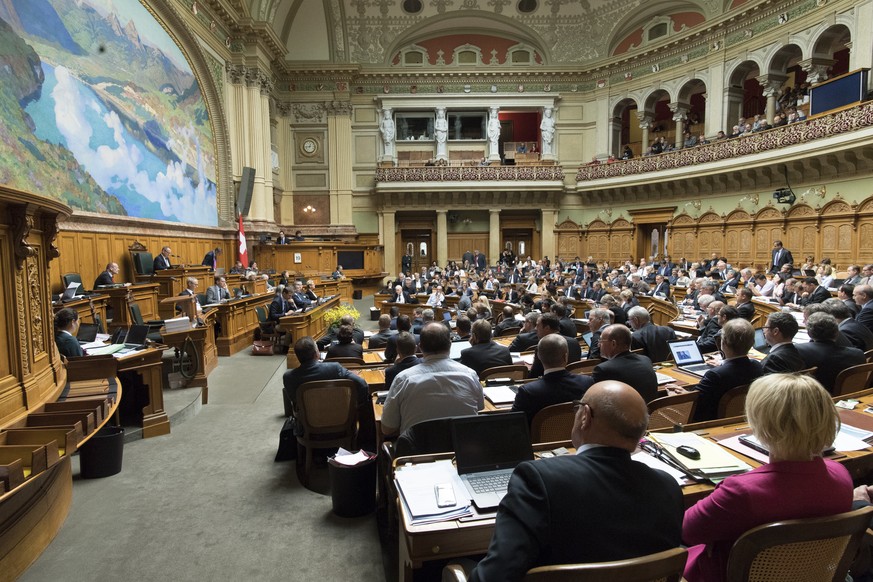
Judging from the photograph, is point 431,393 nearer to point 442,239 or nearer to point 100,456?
point 100,456

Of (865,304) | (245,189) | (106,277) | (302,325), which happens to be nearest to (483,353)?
(865,304)

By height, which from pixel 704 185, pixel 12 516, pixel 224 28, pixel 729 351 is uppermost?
pixel 224 28

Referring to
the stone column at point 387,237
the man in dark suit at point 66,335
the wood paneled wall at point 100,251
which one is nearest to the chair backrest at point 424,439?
the man in dark suit at point 66,335

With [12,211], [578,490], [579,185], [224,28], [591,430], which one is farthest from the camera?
[579,185]

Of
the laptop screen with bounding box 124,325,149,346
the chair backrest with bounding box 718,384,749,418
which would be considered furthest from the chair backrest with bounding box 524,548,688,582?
the laptop screen with bounding box 124,325,149,346

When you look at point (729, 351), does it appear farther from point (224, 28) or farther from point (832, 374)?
point (224, 28)

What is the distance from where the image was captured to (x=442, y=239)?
2312 centimetres

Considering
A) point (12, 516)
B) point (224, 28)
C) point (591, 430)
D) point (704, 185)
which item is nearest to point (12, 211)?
point (12, 516)

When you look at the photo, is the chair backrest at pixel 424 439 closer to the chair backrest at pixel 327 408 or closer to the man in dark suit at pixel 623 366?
the man in dark suit at pixel 623 366

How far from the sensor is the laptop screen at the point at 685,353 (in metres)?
4.59

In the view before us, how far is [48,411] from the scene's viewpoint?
11.2 ft

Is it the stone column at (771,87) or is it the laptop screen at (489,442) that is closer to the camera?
the laptop screen at (489,442)

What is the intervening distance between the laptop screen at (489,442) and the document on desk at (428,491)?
99 mm

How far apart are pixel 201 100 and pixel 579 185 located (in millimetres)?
15533
